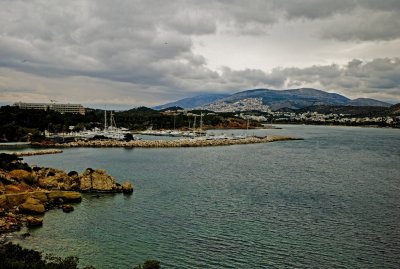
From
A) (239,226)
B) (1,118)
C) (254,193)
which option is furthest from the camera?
(1,118)

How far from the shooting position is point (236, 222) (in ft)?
90.4

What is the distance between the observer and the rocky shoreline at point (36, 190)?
87.9ft

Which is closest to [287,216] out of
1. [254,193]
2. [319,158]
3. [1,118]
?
[254,193]

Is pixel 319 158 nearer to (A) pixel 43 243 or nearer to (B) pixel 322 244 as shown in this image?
(B) pixel 322 244

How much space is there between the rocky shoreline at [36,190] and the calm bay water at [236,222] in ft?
4.02

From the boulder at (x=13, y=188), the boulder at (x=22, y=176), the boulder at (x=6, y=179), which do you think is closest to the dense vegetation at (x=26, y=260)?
the boulder at (x=13, y=188)

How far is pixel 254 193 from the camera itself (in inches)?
1491

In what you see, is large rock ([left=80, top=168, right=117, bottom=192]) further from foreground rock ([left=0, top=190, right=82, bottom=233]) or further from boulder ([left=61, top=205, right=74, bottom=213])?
boulder ([left=61, top=205, right=74, bottom=213])

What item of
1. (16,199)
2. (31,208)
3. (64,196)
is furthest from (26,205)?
(64,196)

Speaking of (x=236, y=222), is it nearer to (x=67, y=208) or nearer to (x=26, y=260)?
(x=67, y=208)

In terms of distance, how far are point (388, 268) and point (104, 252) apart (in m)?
16.2

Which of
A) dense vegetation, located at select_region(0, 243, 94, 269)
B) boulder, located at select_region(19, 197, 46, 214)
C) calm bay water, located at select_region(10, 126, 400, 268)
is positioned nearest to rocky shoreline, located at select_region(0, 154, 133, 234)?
boulder, located at select_region(19, 197, 46, 214)

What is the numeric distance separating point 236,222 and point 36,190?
19259 millimetres

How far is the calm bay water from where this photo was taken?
833 inches
